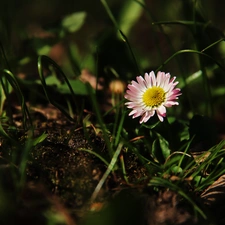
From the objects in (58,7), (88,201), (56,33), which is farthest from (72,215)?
(58,7)

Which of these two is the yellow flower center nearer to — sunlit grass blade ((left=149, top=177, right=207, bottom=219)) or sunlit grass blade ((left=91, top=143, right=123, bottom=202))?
sunlit grass blade ((left=91, top=143, right=123, bottom=202))

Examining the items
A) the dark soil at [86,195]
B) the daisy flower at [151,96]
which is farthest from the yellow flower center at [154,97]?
the dark soil at [86,195]

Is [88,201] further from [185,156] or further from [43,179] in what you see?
[185,156]

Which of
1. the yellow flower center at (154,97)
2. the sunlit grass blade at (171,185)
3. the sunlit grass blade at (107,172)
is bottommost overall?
the sunlit grass blade at (171,185)

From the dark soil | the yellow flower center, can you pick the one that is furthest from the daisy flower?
the dark soil

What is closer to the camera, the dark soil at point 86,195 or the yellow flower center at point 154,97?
the dark soil at point 86,195

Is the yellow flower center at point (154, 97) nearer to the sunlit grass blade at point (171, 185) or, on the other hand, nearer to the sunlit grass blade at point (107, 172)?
the sunlit grass blade at point (107, 172)

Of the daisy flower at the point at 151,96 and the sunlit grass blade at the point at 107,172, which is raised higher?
the daisy flower at the point at 151,96

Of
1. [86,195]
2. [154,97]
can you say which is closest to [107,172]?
[86,195]

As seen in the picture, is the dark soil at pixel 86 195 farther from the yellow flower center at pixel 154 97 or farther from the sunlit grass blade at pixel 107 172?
the yellow flower center at pixel 154 97
